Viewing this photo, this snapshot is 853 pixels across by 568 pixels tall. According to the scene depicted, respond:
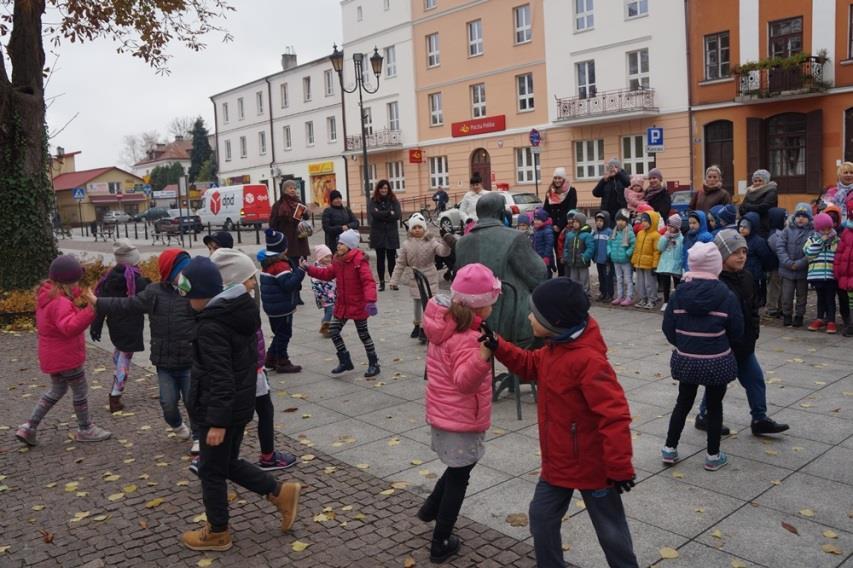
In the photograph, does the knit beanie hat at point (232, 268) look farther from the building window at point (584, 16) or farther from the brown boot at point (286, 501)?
the building window at point (584, 16)

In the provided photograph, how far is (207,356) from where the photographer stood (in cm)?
435

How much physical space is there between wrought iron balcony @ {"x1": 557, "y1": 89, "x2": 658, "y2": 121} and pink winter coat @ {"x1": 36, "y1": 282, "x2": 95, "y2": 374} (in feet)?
101

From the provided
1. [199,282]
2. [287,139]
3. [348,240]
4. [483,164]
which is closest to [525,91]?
[483,164]

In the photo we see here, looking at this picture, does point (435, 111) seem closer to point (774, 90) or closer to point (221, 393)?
point (774, 90)

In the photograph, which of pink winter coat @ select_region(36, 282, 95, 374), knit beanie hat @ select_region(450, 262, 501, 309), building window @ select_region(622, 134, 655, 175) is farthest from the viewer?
building window @ select_region(622, 134, 655, 175)

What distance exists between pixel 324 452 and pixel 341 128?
48318 millimetres

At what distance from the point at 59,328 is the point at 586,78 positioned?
111 feet

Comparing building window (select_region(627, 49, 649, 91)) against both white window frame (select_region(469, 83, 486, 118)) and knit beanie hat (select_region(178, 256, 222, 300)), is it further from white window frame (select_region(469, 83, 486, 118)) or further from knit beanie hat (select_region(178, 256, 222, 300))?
knit beanie hat (select_region(178, 256, 222, 300))

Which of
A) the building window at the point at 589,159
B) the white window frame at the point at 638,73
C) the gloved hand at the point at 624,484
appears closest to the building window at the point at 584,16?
the white window frame at the point at 638,73

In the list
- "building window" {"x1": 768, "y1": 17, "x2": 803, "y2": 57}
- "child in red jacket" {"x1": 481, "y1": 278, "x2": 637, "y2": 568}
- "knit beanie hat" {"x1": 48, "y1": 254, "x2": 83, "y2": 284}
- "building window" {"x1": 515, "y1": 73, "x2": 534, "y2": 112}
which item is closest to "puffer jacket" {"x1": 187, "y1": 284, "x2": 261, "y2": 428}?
"child in red jacket" {"x1": 481, "y1": 278, "x2": 637, "y2": 568}

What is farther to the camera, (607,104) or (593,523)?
(607,104)

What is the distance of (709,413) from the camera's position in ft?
17.7

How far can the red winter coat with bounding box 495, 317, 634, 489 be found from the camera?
11.0 ft

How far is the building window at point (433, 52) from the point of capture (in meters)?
44.4
